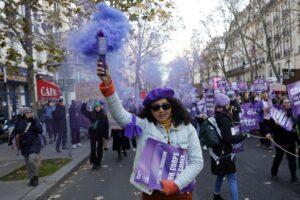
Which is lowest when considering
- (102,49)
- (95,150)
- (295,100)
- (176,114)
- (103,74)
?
(95,150)

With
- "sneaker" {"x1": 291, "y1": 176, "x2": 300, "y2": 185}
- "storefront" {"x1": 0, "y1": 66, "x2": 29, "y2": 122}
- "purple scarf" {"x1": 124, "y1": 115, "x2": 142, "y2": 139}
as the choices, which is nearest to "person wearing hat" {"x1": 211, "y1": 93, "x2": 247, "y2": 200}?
"sneaker" {"x1": 291, "y1": 176, "x2": 300, "y2": 185}

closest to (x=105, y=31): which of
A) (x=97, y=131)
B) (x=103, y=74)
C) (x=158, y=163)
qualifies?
(x=103, y=74)

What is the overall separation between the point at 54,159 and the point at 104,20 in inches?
389

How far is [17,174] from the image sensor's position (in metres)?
10.9

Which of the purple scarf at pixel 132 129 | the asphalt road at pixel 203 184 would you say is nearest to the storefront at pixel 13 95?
the asphalt road at pixel 203 184

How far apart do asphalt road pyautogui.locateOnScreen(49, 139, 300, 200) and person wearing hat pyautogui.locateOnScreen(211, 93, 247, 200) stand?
97cm

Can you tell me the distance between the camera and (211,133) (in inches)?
266

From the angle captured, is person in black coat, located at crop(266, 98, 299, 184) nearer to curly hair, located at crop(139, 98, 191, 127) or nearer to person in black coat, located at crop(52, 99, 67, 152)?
curly hair, located at crop(139, 98, 191, 127)

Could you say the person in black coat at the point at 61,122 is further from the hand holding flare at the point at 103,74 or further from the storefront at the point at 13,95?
the hand holding flare at the point at 103,74

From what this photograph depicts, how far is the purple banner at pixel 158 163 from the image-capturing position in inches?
142

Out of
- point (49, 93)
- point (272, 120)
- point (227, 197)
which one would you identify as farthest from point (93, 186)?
point (49, 93)

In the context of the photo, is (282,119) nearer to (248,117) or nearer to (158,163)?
(248,117)

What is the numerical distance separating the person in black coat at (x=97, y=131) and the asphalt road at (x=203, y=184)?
0.98 ft

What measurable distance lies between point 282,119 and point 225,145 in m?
2.14
